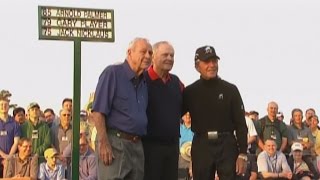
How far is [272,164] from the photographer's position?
1481 centimetres

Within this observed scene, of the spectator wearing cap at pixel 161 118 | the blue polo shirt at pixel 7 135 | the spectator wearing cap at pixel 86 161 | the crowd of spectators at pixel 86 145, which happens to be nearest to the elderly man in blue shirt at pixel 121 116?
the spectator wearing cap at pixel 161 118

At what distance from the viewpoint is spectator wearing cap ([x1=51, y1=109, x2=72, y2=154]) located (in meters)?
14.2

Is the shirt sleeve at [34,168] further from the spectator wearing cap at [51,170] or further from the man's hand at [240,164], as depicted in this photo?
the man's hand at [240,164]

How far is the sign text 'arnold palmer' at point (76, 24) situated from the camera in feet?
31.6

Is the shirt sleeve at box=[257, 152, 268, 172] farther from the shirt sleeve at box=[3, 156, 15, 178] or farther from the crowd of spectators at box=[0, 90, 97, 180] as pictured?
the shirt sleeve at box=[3, 156, 15, 178]

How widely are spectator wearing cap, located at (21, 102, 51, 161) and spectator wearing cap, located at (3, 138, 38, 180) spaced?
0.31 meters

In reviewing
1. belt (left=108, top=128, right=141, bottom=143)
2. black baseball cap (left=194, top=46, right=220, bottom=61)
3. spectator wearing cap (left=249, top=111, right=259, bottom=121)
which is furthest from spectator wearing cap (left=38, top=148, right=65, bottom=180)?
belt (left=108, top=128, right=141, bottom=143)

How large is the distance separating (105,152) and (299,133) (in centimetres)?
890

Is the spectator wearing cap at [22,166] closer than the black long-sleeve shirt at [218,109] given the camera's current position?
No

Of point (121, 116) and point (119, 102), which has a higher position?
point (119, 102)

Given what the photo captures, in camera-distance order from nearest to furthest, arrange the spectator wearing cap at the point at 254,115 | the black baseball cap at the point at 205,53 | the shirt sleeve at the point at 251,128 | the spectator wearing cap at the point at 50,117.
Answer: the black baseball cap at the point at 205,53
the spectator wearing cap at the point at 50,117
the shirt sleeve at the point at 251,128
the spectator wearing cap at the point at 254,115

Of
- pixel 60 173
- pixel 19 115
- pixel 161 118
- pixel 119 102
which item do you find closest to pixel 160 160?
pixel 161 118

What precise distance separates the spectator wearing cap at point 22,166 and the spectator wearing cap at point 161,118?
5112 millimetres

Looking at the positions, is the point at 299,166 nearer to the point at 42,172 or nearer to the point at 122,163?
the point at 42,172
